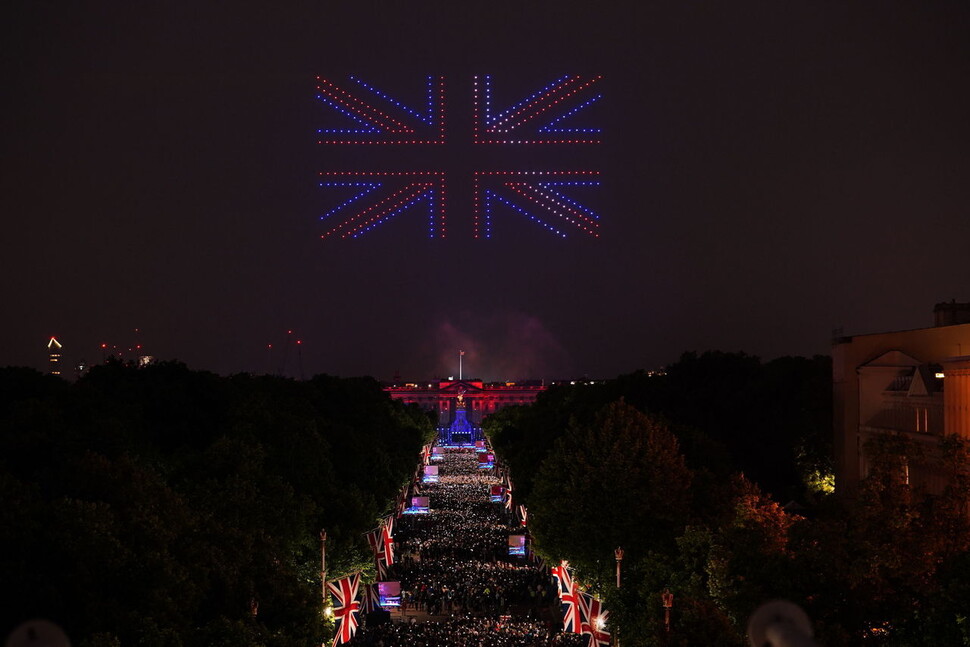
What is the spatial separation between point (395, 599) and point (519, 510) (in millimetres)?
27561

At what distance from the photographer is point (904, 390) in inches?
1325

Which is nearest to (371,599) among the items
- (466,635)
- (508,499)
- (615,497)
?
(466,635)

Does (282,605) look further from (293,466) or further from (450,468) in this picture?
(450,468)

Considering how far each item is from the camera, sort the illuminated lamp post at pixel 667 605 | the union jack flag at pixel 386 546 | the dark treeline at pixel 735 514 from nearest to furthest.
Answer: the dark treeline at pixel 735 514 < the illuminated lamp post at pixel 667 605 < the union jack flag at pixel 386 546

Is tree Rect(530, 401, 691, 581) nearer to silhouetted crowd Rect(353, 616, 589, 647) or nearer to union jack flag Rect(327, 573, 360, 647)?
silhouetted crowd Rect(353, 616, 589, 647)

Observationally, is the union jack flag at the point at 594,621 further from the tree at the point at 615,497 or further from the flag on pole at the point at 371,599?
the flag on pole at the point at 371,599

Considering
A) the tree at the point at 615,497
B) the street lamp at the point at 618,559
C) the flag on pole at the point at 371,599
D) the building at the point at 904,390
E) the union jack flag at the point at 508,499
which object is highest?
the building at the point at 904,390

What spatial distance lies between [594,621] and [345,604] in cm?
894

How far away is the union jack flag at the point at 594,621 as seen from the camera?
34.3m

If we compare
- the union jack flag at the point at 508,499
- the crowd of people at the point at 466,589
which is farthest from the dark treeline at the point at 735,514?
the union jack flag at the point at 508,499

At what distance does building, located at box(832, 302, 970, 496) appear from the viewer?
2680 centimetres

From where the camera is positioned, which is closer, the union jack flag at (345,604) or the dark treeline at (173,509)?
the dark treeline at (173,509)

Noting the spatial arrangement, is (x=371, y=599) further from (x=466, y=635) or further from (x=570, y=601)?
(x=570, y=601)

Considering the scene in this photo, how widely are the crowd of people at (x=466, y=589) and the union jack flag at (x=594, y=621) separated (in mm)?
786
